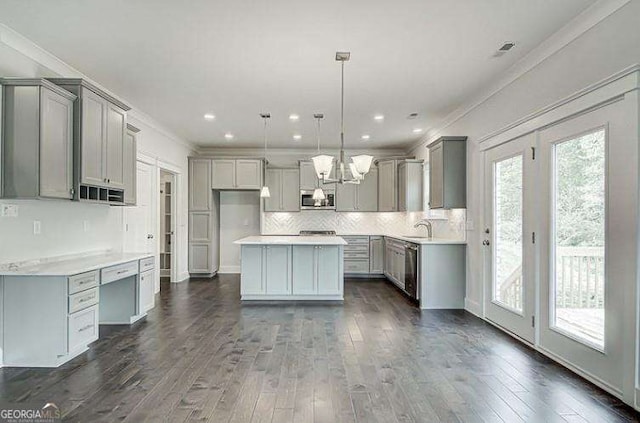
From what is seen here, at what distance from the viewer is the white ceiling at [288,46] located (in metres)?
2.96

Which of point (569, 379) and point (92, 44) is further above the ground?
point (92, 44)

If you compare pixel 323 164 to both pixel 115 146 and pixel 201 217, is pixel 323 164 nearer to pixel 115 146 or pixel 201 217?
pixel 115 146

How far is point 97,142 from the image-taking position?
4047 millimetres

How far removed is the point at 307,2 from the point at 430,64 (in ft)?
5.55

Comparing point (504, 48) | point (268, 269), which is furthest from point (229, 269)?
point (504, 48)

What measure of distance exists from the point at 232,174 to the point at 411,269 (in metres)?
4.23

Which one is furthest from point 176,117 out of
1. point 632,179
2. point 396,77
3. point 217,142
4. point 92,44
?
point 632,179

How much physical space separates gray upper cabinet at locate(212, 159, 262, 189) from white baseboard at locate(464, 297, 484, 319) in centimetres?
470

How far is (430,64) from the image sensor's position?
4039mm

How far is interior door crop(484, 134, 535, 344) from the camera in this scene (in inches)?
152

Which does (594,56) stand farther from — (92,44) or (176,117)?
(176,117)

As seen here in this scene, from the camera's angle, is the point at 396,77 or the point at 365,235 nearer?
the point at 396,77

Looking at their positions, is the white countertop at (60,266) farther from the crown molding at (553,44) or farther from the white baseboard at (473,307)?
the crown molding at (553,44)

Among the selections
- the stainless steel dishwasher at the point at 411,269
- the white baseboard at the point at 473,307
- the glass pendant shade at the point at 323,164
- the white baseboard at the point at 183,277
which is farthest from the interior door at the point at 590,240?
the white baseboard at the point at 183,277
